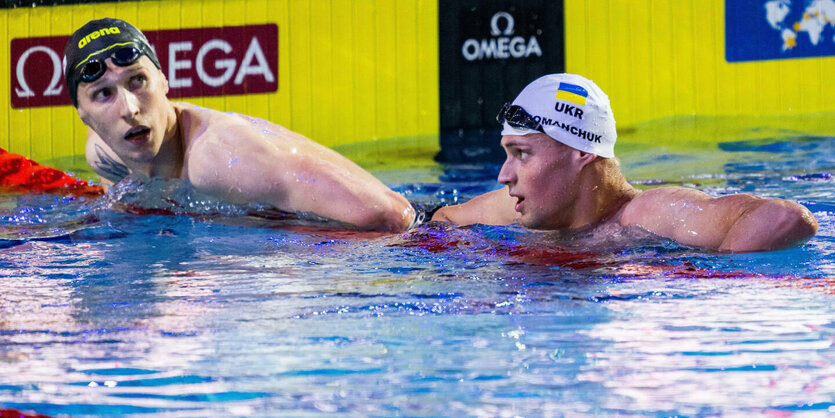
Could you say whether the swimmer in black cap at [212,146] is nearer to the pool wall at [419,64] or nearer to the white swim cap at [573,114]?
the white swim cap at [573,114]

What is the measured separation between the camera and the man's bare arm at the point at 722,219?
2523 mm

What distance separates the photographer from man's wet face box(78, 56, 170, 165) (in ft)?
11.7

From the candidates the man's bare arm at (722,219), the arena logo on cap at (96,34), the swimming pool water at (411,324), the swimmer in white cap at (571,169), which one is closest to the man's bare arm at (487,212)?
the swimming pool water at (411,324)

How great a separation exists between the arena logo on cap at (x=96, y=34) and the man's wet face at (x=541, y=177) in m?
1.63

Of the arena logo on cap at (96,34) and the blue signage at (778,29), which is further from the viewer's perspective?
the blue signage at (778,29)

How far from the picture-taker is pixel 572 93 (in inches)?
118

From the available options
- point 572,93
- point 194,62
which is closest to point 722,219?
point 572,93

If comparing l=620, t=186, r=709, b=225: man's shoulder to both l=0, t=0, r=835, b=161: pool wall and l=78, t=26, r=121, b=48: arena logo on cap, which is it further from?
l=0, t=0, r=835, b=161: pool wall

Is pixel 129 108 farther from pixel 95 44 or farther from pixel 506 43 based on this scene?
pixel 506 43

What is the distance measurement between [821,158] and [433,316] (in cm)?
416

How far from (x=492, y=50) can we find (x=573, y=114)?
3.73 m

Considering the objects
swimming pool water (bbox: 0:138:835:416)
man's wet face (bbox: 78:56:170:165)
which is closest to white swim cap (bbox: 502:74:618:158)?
swimming pool water (bbox: 0:138:835:416)

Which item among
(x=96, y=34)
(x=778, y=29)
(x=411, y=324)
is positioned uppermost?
(x=778, y=29)

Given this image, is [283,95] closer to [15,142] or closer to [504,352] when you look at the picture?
[15,142]
